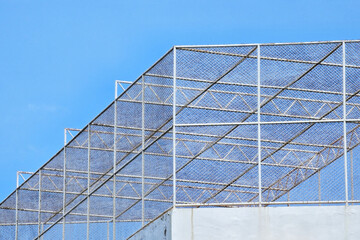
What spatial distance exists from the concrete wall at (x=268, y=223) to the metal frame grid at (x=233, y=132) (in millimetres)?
303

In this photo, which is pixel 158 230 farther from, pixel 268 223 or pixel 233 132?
pixel 233 132

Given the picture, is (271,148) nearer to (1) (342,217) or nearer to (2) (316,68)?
(2) (316,68)

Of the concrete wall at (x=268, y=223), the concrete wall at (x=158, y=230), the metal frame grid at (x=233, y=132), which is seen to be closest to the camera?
the concrete wall at (x=268, y=223)

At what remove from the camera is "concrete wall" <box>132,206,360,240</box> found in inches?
1334

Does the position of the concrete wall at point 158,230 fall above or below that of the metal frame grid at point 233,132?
below

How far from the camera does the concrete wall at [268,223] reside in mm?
33875

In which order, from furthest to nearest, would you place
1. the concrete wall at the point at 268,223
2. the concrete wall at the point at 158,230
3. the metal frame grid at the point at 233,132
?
the metal frame grid at the point at 233,132 → the concrete wall at the point at 158,230 → the concrete wall at the point at 268,223

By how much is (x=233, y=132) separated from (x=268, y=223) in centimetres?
410

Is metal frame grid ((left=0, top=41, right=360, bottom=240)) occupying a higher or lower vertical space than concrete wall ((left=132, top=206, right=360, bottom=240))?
higher

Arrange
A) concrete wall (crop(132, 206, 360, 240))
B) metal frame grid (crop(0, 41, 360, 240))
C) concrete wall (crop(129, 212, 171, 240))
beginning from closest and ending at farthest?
1. concrete wall (crop(132, 206, 360, 240))
2. concrete wall (crop(129, 212, 171, 240))
3. metal frame grid (crop(0, 41, 360, 240))

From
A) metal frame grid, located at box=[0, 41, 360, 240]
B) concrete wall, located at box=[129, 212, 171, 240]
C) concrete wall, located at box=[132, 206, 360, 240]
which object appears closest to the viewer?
concrete wall, located at box=[132, 206, 360, 240]

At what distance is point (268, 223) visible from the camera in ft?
112

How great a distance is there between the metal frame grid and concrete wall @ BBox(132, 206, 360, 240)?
0.30 m

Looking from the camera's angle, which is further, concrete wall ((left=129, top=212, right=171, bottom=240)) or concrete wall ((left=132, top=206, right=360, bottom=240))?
concrete wall ((left=129, top=212, right=171, bottom=240))
